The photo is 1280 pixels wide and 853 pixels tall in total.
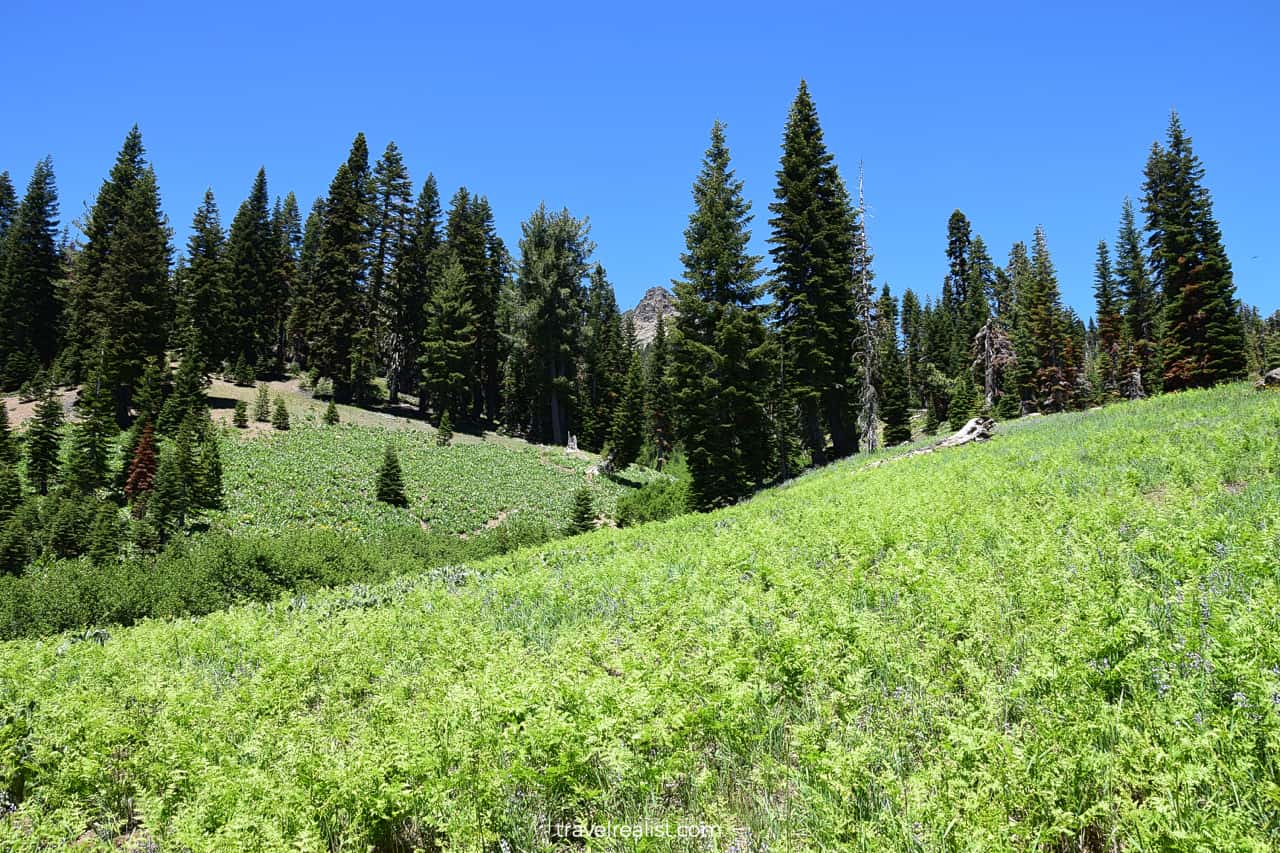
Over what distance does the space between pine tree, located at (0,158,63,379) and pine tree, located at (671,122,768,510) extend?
55397 mm

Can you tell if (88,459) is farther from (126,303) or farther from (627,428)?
(627,428)

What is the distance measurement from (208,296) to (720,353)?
4808 cm

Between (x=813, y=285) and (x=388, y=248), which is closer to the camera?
(x=813, y=285)

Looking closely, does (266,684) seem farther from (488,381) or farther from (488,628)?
(488,381)

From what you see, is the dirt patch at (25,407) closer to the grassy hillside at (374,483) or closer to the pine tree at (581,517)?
the grassy hillside at (374,483)

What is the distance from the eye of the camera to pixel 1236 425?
43.2 feet

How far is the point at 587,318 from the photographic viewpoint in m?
52.8

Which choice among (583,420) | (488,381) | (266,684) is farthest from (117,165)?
(266,684)

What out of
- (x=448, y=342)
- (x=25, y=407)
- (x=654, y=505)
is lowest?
(x=654, y=505)

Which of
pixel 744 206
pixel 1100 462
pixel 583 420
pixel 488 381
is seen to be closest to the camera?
pixel 1100 462

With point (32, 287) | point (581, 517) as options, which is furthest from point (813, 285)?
point (32, 287)

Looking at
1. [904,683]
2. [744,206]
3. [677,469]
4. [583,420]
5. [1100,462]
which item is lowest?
[904,683]

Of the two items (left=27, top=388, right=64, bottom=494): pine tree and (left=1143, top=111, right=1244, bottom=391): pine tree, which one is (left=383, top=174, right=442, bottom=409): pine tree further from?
(left=1143, top=111, right=1244, bottom=391): pine tree

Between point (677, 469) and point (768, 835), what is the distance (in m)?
52.5
